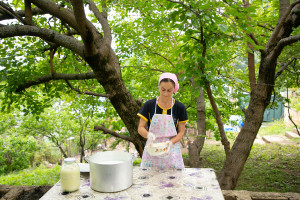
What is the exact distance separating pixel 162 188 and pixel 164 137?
0.75m

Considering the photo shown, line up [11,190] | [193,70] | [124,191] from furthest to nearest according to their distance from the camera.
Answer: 1. [11,190]
2. [193,70]
3. [124,191]

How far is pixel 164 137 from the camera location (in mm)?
2289

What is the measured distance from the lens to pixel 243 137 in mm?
3416

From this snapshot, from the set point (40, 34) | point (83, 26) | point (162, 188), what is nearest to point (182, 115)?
point (162, 188)

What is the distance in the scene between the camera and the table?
4.79 ft

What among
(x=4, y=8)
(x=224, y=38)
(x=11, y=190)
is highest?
(x=4, y=8)

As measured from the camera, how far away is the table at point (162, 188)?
4.79 ft

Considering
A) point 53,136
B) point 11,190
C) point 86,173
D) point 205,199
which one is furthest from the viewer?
point 53,136

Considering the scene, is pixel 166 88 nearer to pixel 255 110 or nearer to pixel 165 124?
pixel 165 124

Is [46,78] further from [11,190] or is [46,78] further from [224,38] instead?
[224,38]

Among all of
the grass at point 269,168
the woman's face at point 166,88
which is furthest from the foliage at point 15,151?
the woman's face at point 166,88

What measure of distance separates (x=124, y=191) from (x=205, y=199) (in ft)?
1.63

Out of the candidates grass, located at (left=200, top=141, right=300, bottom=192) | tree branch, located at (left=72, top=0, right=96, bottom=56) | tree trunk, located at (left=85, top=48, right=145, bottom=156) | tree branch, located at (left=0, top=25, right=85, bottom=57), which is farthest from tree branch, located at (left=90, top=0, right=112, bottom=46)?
grass, located at (left=200, top=141, right=300, bottom=192)

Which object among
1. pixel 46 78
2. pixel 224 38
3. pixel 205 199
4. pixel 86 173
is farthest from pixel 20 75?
pixel 205 199
